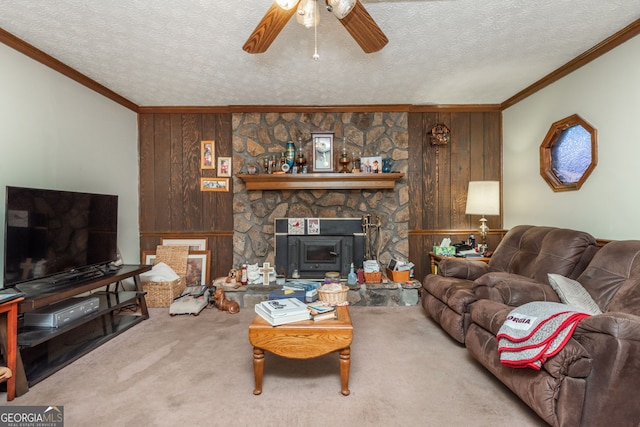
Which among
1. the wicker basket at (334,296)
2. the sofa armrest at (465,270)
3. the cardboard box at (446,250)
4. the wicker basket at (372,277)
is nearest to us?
the wicker basket at (334,296)

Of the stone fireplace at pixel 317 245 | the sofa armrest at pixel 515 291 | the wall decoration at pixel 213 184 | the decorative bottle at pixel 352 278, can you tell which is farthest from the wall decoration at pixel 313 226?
the sofa armrest at pixel 515 291

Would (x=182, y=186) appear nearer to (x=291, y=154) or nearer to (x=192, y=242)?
(x=192, y=242)

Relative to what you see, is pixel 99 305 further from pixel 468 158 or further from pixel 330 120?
pixel 468 158

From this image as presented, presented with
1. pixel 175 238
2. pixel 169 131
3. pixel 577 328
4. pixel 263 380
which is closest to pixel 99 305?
pixel 175 238

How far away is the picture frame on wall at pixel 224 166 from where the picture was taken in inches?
164

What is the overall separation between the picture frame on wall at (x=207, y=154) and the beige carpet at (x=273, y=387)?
2257mm

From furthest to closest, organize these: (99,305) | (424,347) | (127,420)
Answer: (99,305)
(424,347)
(127,420)

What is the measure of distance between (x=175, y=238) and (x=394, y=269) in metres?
2.96

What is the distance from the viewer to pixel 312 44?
2529 mm

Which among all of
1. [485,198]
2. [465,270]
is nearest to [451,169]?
[485,198]

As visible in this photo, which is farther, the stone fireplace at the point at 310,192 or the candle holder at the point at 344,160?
the stone fireplace at the point at 310,192

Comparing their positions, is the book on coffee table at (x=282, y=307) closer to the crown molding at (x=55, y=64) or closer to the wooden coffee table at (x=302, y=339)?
the wooden coffee table at (x=302, y=339)

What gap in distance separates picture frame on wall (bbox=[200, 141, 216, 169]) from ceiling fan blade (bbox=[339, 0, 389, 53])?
2786 millimetres

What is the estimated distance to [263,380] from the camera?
81.3 inches
